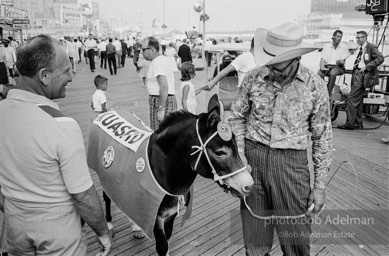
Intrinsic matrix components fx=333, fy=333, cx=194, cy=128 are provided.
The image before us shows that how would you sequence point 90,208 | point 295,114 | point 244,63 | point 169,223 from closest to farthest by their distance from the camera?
point 90,208 < point 295,114 < point 169,223 < point 244,63

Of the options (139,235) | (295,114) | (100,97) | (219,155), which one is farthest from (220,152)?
(100,97)

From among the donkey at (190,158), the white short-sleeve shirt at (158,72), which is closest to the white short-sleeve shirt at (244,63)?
the white short-sleeve shirt at (158,72)

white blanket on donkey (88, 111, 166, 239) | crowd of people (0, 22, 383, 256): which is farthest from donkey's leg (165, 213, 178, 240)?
crowd of people (0, 22, 383, 256)

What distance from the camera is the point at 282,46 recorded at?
2.15 meters

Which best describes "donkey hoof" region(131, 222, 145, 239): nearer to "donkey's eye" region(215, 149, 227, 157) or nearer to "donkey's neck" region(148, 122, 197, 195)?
"donkey's neck" region(148, 122, 197, 195)

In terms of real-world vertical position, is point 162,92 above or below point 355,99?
above

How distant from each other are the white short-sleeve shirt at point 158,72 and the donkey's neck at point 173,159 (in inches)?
80.6

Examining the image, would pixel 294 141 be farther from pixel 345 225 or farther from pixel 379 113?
pixel 379 113

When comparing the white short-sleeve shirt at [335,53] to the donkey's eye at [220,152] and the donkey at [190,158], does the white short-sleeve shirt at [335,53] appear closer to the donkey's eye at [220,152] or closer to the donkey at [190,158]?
the donkey at [190,158]

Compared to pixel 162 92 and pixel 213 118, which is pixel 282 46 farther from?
pixel 162 92

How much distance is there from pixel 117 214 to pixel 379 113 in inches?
317

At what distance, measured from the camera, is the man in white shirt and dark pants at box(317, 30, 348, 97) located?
8.41 meters

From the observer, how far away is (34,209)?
164 centimetres

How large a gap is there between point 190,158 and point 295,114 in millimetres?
813
